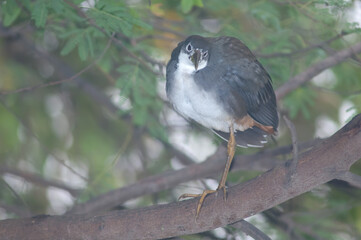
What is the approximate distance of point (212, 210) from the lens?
296 centimetres

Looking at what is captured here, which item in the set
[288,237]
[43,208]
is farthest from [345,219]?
[43,208]

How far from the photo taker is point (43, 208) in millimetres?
4859

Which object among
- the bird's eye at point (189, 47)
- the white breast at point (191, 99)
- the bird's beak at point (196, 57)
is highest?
the bird's eye at point (189, 47)

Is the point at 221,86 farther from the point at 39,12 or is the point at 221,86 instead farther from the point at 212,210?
the point at 39,12

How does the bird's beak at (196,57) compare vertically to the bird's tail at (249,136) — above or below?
above

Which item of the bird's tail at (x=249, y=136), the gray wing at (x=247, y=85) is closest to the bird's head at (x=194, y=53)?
the gray wing at (x=247, y=85)

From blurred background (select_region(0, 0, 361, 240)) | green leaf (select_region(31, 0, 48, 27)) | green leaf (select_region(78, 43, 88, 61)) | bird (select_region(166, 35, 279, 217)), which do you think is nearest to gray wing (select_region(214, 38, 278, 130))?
bird (select_region(166, 35, 279, 217))

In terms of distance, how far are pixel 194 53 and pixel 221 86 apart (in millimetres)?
256

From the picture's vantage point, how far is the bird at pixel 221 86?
3.19 m

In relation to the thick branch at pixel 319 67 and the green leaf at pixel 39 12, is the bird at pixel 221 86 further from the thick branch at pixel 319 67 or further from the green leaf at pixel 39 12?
the green leaf at pixel 39 12

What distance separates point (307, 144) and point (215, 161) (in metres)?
0.72

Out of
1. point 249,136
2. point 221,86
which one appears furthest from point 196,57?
point 249,136

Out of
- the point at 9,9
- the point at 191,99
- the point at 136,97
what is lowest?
the point at 191,99

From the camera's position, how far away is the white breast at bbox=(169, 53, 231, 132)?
3174 mm
